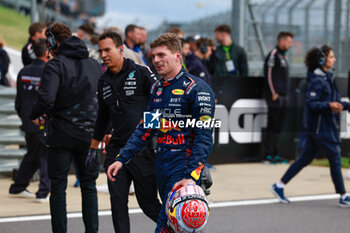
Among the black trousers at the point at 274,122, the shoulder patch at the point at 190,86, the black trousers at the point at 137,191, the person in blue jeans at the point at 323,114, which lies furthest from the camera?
the black trousers at the point at 274,122

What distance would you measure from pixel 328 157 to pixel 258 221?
5.50 feet

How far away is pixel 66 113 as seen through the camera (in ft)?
19.3

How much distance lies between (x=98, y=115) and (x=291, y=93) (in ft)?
24.2

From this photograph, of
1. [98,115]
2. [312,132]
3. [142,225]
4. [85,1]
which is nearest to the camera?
[98,115]

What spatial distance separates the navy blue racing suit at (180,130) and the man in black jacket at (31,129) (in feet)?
12.3

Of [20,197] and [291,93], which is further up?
[291,93]

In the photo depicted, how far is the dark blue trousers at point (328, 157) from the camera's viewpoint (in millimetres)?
8203

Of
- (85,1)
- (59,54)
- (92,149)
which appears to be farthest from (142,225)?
(85,1)

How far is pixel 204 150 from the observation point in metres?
4.42

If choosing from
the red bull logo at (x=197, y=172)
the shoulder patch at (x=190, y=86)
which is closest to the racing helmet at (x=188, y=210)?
the red bull logo at (x=197, y=172)

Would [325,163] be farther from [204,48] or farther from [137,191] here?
[137,191]

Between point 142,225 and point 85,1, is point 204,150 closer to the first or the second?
point 142,225

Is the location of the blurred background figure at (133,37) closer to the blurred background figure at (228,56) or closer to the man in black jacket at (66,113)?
the blurred background figure at (228,56)

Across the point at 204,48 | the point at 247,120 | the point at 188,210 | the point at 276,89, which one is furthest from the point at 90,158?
the point at 276,89
